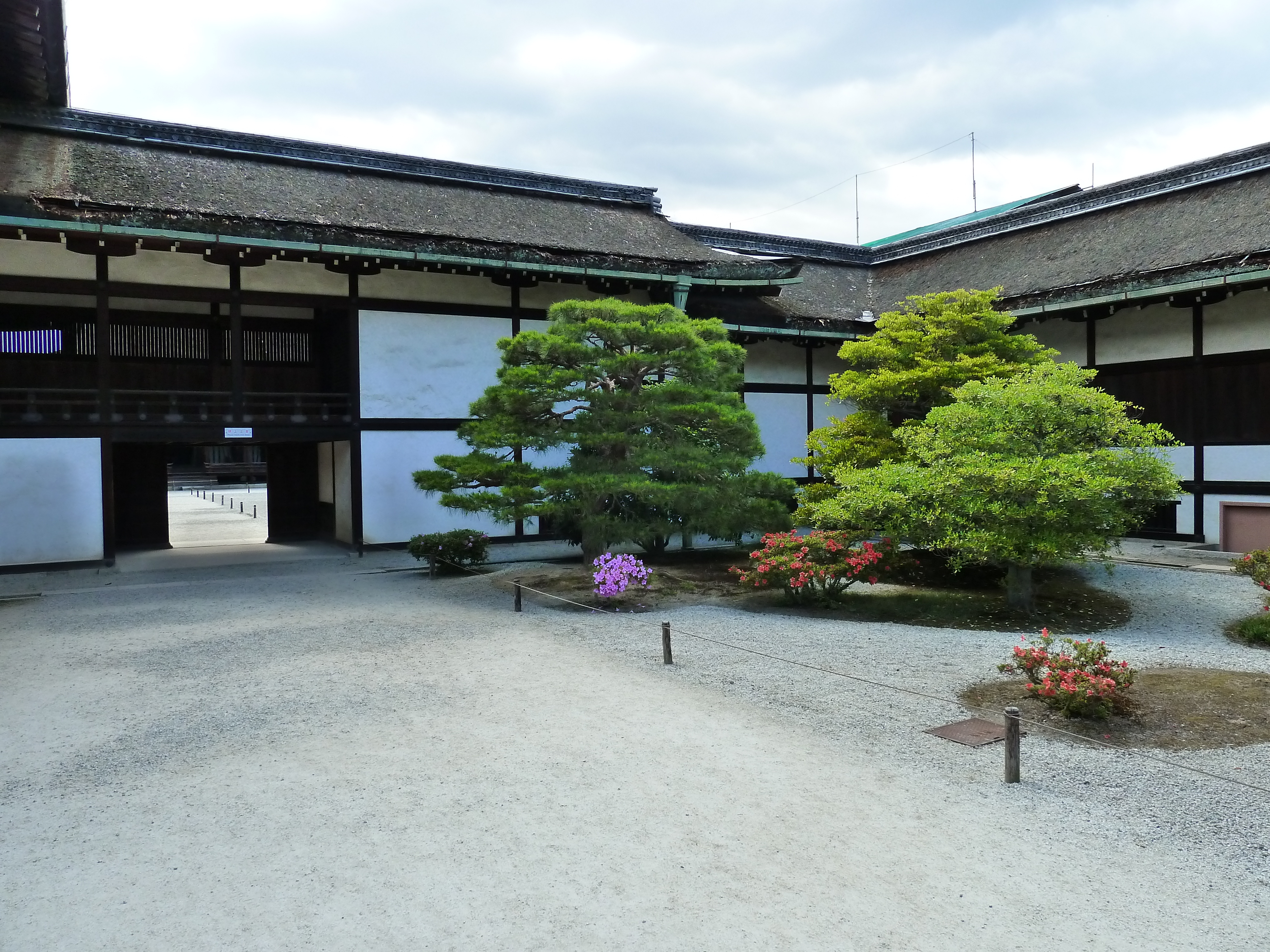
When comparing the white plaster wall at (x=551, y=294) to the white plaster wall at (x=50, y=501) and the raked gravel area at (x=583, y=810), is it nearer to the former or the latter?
the white plaster wall at (x=50, y=501)

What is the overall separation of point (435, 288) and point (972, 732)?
44.5 ft

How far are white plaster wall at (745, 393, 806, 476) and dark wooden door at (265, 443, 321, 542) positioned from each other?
401 inches

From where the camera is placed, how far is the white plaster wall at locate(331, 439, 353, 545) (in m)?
16.6

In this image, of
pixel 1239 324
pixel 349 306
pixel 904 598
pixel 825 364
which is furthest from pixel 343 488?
pixel 1239 324

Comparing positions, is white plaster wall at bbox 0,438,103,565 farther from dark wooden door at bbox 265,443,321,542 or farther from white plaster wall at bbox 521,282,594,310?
white plaster wall at bbox 521,282,594,310

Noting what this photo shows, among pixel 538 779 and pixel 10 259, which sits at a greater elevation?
pixel 10 259

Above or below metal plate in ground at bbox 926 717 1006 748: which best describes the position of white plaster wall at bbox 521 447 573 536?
above

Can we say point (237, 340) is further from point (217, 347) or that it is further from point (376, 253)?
point (376, 253)

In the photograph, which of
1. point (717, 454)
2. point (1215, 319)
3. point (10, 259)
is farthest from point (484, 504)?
point (1215, 319)

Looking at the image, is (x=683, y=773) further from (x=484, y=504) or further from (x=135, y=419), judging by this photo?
(x=135, y=419)

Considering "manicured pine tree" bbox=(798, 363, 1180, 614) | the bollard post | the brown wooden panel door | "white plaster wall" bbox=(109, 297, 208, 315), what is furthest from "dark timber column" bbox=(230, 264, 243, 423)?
the brown wooden panel door

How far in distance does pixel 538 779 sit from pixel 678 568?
353 inches

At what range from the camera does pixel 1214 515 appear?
16594mm

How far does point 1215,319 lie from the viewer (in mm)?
16375
